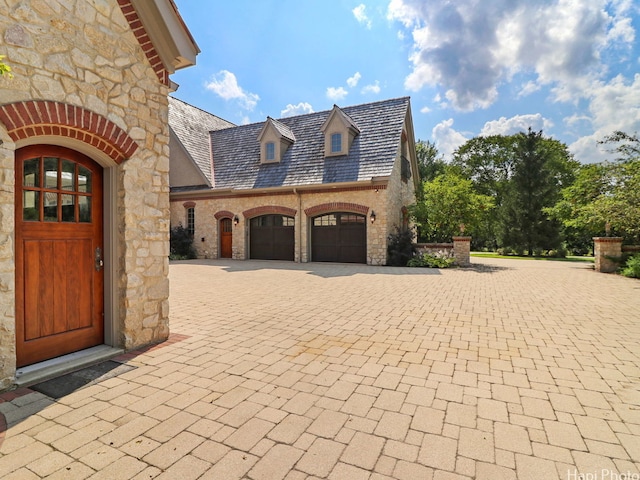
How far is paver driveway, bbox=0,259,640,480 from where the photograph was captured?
2.43 metres

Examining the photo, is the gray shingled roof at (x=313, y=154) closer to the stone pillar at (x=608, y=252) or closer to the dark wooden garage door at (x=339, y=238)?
the dark wooden garage door at (x=339, y=238)

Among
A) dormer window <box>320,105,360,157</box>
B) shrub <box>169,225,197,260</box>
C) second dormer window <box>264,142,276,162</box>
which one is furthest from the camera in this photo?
shrub <box>169,225,197,260</box>

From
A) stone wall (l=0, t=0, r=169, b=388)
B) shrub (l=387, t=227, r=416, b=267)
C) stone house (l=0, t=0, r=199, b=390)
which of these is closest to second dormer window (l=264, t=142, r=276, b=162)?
shrub (l=387, t=227, r=416, b=267)

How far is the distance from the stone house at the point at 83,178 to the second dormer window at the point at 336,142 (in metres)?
12.6

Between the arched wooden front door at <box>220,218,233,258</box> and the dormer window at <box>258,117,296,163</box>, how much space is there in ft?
13.7

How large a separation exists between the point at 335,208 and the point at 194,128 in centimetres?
1202

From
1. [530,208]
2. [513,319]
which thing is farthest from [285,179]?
[530,208]

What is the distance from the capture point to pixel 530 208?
2605 centimetres

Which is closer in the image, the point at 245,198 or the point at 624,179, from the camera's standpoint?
the point at 624,179

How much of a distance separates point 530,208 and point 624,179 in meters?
13.8

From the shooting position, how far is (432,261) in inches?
612

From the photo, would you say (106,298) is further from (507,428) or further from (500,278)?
(500,278)

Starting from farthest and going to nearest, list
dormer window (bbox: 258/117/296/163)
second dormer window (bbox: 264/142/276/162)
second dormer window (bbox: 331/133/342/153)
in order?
second dormer window (bbox: 264/142/276/162)
dormer window (bbox: 258/117/296/163)
second dormer window (bbox: 331/133/342/153)

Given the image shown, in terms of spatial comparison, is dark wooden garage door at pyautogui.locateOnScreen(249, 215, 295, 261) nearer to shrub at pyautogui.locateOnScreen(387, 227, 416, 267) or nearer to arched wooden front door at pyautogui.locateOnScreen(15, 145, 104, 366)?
shrub at pyautogui.locateOnScreen(387, 227, 416, 267)
